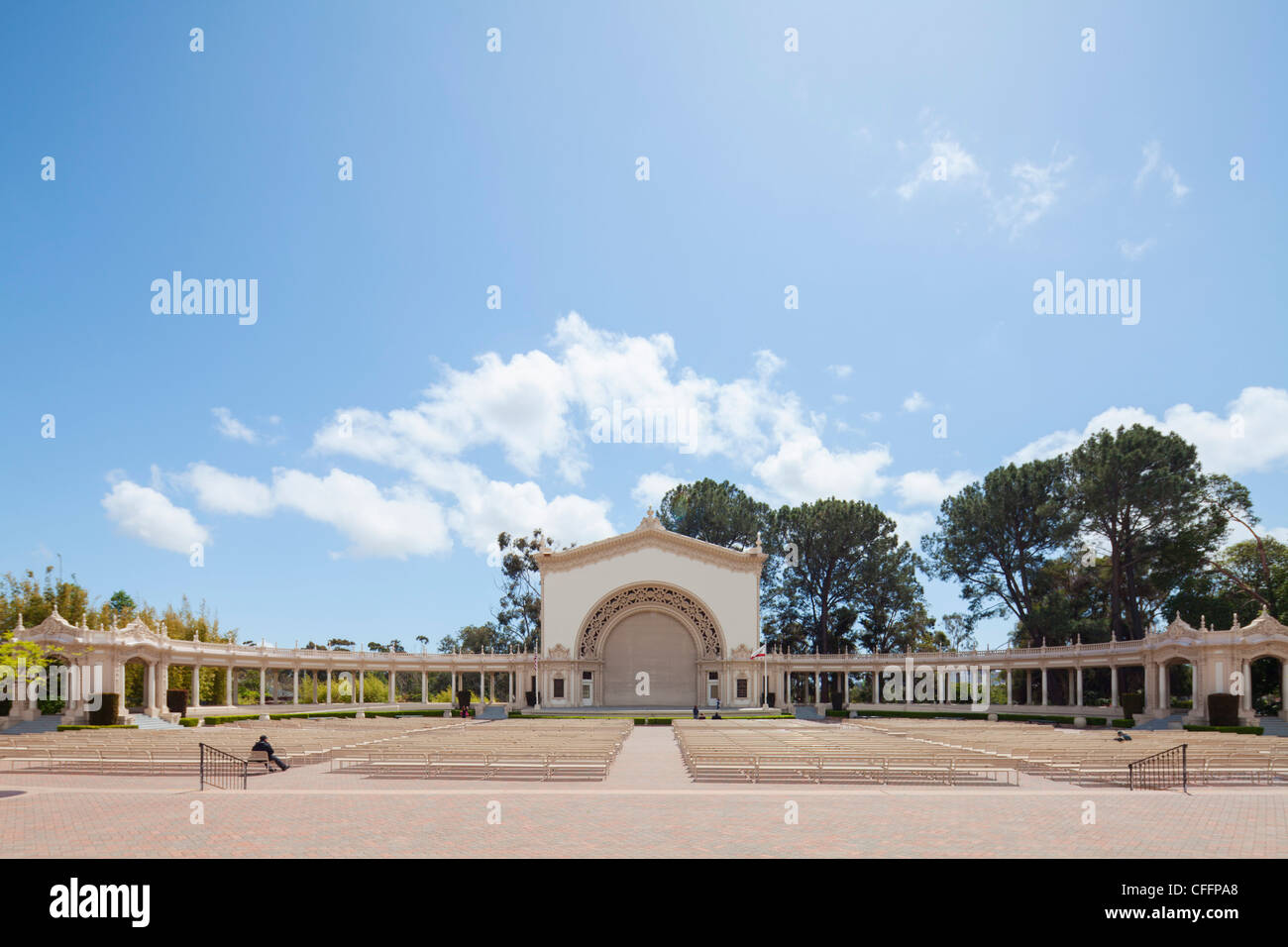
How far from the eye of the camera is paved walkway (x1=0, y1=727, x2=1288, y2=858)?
12172 millimetres

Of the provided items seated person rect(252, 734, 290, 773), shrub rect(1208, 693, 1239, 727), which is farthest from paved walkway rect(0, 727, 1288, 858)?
shrub rect(1208, 693, 1239, 727)

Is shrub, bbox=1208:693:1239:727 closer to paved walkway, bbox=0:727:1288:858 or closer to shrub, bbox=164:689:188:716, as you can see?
paved walkway, bbox=0:727:1288:858

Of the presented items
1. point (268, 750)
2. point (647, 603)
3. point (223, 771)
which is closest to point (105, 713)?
point (223, 771)

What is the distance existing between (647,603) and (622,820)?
55.3 m

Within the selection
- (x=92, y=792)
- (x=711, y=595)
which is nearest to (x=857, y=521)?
(x=711, y=595)

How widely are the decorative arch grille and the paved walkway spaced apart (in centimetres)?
4821

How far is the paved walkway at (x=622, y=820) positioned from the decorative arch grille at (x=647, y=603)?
48.2 meters

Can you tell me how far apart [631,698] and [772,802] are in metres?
54.6

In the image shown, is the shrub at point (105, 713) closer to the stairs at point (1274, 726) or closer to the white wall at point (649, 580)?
the white wall at point (649, 580)

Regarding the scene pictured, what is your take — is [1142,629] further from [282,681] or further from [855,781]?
[282,681]

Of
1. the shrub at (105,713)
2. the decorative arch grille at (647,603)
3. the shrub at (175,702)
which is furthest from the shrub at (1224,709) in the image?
the shrub at (175,702)

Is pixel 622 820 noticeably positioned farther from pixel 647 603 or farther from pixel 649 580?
pixel 647 603
